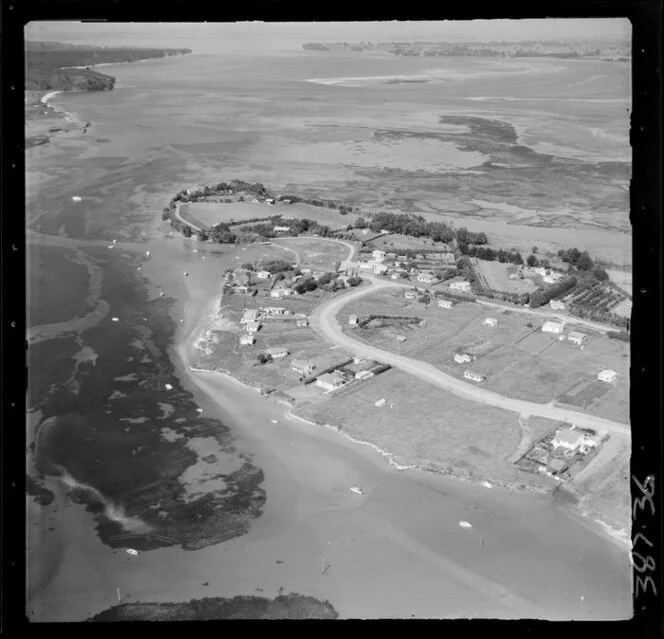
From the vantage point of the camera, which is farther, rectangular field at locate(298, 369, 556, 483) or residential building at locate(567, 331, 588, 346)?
residential building at locate(567, 331, 588, 346)

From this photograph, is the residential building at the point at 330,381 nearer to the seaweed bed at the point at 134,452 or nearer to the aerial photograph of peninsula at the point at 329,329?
the aerial photograph of peninsula at the point at 329,329

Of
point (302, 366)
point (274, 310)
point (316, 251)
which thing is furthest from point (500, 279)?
point (302, 366)

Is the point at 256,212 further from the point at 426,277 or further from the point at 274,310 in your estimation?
the point at 426,277

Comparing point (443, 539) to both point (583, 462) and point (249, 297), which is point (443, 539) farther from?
point (249, 297)

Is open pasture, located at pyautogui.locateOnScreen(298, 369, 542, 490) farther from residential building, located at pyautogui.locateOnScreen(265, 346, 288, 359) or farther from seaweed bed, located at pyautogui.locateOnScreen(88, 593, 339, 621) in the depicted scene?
seaweed bed, located at pyautogui.locateOnScreen(88, 593, 339, 621)

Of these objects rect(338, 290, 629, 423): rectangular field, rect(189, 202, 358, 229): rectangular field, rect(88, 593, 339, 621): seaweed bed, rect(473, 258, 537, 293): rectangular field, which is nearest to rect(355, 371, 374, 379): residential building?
rect(338, 290, 629, 423): rectangular field

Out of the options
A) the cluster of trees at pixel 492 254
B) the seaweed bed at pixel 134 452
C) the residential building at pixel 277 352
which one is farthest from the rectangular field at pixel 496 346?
the seaweed bed at pixel 134 452
